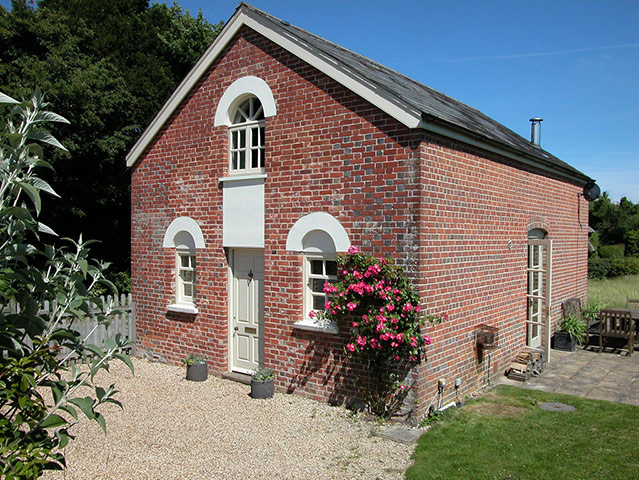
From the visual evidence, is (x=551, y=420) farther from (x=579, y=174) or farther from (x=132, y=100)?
(x=132, y=100)

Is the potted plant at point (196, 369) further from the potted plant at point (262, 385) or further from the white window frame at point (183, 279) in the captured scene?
the potted plant at point (262, 385)

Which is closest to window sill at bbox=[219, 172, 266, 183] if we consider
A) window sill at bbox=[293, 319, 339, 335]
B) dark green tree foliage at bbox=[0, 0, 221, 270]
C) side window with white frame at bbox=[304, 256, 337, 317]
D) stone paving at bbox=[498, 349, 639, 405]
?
side window with white frame at bbox=[304, 256, 337, 317]

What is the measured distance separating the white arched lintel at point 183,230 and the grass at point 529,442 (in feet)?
19.6

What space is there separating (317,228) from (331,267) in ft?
2.39

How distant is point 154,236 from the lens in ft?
39.2

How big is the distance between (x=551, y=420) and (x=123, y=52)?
66.3ft

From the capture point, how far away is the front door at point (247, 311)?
402 inches

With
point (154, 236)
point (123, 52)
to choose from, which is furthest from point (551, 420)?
point (123, 52)

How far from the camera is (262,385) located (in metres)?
9.10

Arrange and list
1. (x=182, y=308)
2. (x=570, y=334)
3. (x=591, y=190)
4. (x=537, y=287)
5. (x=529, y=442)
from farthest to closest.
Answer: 1. (x=591, y=190)
2. (x=570, y=334)
3. (x=537, y=287)
4. (x=182, y=308)
5. (x=529, y=442)

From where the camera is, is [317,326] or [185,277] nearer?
[317,326]

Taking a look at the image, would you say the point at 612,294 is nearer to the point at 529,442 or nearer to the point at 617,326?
the point at 617,326

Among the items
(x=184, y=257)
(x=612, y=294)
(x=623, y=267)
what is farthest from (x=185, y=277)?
(x=623, y=267)

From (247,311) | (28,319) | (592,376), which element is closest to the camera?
(28,319)
